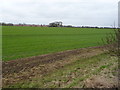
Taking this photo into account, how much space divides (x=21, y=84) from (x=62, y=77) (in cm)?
175

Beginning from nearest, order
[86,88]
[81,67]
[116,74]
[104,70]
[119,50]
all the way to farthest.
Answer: [86,88], [119,50], [116,74], [104,70], [81,67]

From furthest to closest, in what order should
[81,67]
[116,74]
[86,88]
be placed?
1. [81,67]
2. [116,74]
3. [86,88]

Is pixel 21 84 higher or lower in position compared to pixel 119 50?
lower

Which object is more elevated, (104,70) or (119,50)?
(119,50)

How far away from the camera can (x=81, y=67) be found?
762 cm

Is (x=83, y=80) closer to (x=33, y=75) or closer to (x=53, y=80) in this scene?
(x=53, y=80)

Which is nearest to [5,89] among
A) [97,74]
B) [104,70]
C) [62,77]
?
[62,77]

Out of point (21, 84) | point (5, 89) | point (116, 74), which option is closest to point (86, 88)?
point (116, 74)

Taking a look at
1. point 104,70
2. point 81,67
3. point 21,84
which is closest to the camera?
point 21,84

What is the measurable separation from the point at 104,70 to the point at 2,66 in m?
5.63

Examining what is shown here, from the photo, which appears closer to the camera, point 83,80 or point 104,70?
point 83,80

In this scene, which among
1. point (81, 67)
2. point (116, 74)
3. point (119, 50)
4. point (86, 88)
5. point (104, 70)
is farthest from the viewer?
point (81, 67)

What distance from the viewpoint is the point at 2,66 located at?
→ 8078 mm

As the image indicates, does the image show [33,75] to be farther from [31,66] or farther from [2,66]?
[2,66]
